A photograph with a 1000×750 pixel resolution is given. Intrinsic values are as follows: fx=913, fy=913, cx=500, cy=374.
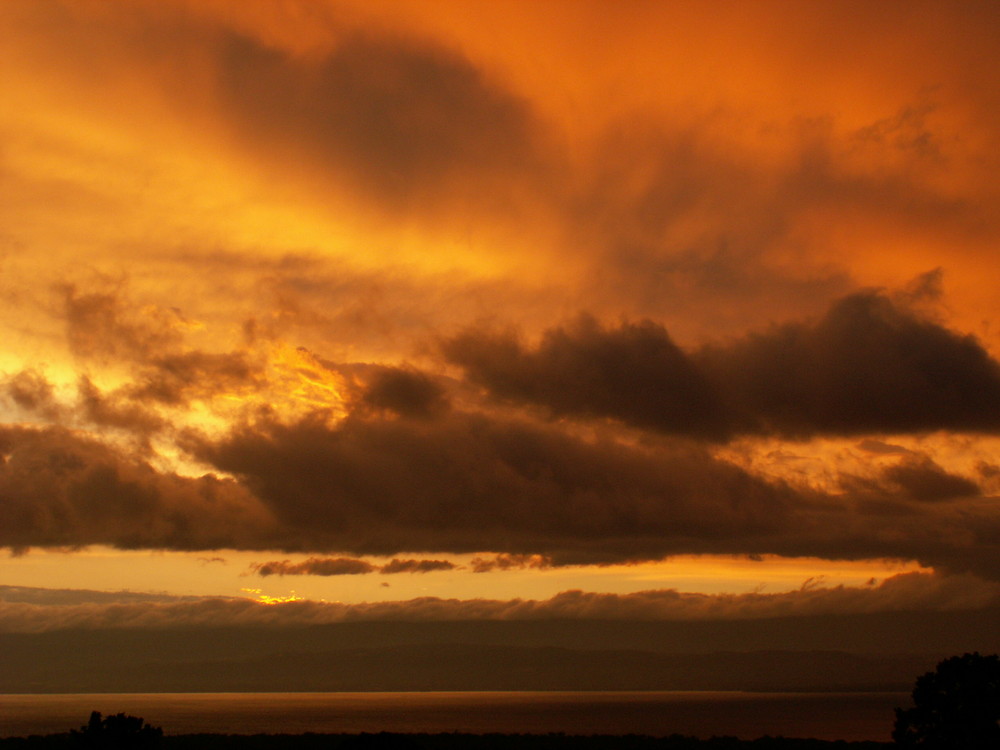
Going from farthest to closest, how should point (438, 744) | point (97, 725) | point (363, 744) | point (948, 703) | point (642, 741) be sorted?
point (642, 741) → point (438, 744) → point (97, 725) → point (948, 703) → point (363, 744)

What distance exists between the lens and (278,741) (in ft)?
433

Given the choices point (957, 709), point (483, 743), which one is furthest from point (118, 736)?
point (483, 743)

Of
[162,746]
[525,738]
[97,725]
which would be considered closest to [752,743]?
[525,738]

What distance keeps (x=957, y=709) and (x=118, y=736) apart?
6052 centimetres

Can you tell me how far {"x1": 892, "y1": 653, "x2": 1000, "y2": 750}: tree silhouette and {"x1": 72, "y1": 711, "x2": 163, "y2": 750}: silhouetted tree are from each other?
176ft

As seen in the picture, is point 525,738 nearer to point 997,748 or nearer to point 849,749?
point 849,749

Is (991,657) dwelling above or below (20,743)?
above

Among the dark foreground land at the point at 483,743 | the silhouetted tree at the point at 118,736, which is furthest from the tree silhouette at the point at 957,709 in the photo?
the silhouetted tree at the point at 118,736

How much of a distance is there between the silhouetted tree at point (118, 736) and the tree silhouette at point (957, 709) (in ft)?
176

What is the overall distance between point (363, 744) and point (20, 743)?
8825 centimetres

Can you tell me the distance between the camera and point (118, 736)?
67688 millimetres

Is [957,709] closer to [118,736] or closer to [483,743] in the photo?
[118,736]

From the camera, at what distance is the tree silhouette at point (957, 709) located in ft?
207

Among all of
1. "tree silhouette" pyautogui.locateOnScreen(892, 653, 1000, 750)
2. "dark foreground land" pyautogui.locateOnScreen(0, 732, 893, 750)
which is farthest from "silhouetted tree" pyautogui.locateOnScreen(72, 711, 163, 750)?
"tree silhouette" pyautogui.locateOnScreen(892, 653, 1000, 750)
